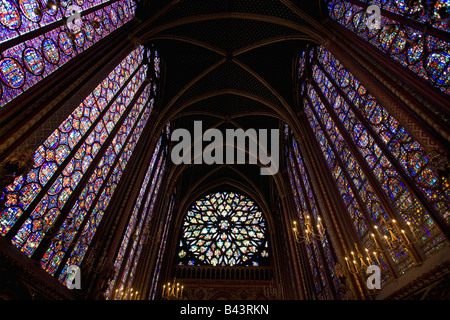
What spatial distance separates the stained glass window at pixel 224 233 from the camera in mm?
18516

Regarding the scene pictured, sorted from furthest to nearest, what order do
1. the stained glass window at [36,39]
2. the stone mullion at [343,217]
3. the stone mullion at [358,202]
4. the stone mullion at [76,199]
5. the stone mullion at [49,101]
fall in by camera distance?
the stone mullion at [343,217] → the stone mullion at [358,202] → the stone mullion at [76,199] → the stained glass window at [36,39] → the stone mullion at [49,101]

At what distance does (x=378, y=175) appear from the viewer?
7.27m

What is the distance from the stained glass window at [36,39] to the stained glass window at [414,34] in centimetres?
779

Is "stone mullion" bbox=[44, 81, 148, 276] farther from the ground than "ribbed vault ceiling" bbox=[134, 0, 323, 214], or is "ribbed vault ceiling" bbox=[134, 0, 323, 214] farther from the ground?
"ribbed vault ceiling" bbox=[134, 0, 323, 214]

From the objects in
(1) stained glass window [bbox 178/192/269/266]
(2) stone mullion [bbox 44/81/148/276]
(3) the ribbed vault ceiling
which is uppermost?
(3) the ribbed vault ceiling

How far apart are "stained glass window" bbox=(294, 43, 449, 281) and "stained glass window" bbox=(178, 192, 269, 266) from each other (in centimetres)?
1114

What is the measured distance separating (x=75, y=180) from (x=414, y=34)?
9898 millimetres

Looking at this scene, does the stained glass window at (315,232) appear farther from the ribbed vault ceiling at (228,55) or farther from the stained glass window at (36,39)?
the stained glass window at (36,39)

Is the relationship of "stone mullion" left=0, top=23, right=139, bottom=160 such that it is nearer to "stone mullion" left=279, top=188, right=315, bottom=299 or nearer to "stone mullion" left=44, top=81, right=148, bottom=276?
"stone mullion" left=44, top=81, right=148, bottom=276

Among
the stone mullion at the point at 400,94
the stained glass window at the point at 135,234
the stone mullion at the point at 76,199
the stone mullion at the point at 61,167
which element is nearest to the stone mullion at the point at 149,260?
the stained glass window at the point at 135,234

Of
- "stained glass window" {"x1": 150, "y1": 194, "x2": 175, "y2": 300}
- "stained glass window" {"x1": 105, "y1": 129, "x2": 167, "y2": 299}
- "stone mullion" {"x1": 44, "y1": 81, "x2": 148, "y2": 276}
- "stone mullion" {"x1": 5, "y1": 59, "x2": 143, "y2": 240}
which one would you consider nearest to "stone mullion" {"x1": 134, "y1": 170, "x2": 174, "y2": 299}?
"stained glass window" {"x1": 105, "y1": 129, "x2": 167, "y2": 299}

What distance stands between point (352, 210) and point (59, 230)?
8957 millimetres

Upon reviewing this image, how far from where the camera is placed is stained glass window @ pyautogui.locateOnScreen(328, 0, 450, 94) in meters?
5.33
